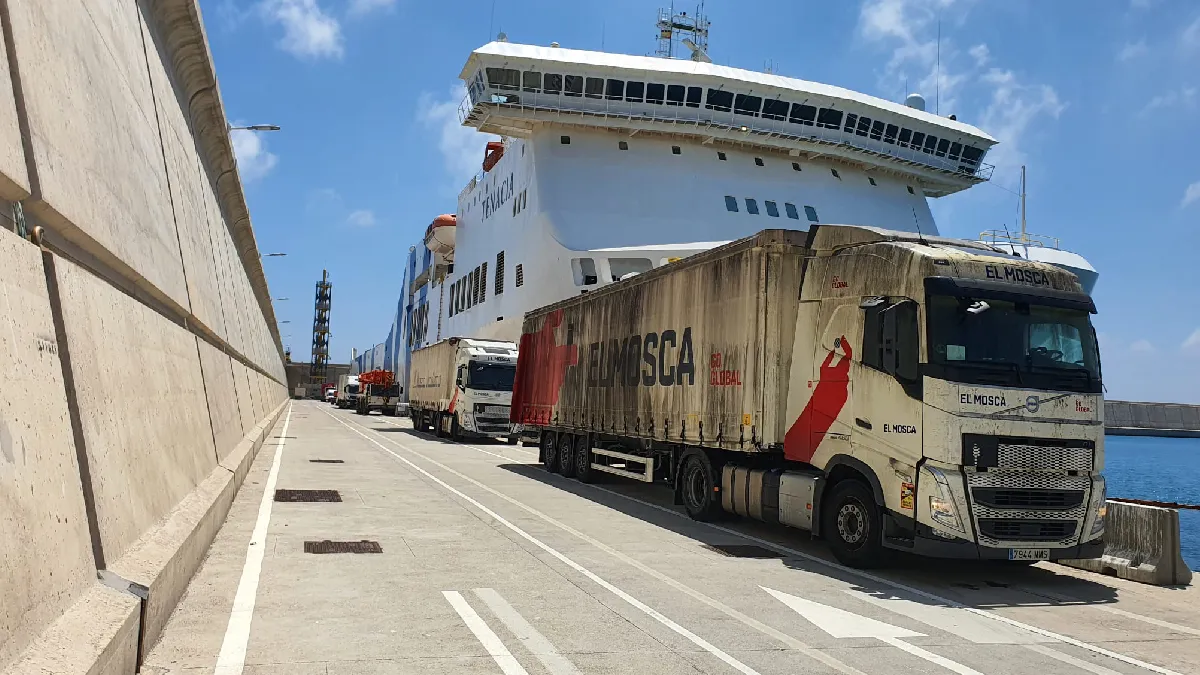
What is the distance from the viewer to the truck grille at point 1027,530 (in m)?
8.82

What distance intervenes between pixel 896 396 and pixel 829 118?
4171 centimetres

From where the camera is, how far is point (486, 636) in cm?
629

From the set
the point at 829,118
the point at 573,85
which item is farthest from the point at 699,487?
the point at 829,118

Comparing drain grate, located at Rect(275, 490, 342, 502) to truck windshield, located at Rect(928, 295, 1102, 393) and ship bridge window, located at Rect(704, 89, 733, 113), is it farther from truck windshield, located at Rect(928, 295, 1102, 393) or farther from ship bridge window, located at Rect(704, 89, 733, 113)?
ship bridge window, located at Rect(704, 89, 733, 113)

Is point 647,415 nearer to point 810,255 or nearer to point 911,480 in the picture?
point 810,255

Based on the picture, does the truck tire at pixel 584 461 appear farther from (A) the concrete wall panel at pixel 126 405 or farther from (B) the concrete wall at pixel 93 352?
(A) the concrete wall panel at pixel 126 405

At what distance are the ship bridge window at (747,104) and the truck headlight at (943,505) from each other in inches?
1568

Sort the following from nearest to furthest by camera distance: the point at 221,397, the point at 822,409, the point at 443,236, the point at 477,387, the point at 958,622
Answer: the point at 958,622 < the point at 822,409 < the point at 221,397 < the point at 477,387 < the point at 443,236

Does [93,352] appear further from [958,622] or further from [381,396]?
[381,396]

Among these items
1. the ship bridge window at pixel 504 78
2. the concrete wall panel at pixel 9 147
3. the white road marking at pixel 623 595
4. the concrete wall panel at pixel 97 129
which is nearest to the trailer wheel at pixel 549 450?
the white road marking at pixel 623 595

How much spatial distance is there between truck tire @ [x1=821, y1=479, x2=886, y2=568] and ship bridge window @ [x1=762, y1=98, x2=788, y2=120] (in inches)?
1548

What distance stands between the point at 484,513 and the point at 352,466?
8.02 m

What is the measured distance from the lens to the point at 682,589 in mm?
8297

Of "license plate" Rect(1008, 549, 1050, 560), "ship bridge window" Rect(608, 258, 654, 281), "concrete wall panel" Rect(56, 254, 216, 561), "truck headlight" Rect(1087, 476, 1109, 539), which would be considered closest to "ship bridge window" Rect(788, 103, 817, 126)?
"ship bridge window" Rect(608, 258, 654, 281)
